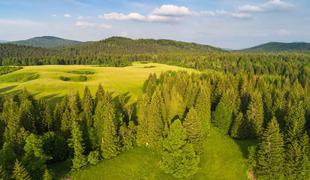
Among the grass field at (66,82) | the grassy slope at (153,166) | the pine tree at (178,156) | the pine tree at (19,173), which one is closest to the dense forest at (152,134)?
the pine tree at (178,156)

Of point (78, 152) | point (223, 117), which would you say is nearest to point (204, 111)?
point (223, 117)

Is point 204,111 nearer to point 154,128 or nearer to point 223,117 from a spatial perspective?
point 223,117

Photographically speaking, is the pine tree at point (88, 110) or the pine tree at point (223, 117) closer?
the pine tree at point (88, 110)

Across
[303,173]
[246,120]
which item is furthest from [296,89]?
[303,173]

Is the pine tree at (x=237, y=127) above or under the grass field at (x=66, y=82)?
under

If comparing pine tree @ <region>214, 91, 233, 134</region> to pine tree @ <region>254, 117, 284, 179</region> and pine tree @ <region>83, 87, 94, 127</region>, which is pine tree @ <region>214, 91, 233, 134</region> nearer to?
pine tree @ <region>254, 117, 284, 179</region>

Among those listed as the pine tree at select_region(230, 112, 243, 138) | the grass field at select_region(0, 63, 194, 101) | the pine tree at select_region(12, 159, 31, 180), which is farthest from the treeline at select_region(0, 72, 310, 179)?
the grass field at select_region(0, 63, 194, 101)

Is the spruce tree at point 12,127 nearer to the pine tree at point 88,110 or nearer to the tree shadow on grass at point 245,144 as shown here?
the pine tree at point 88,110
